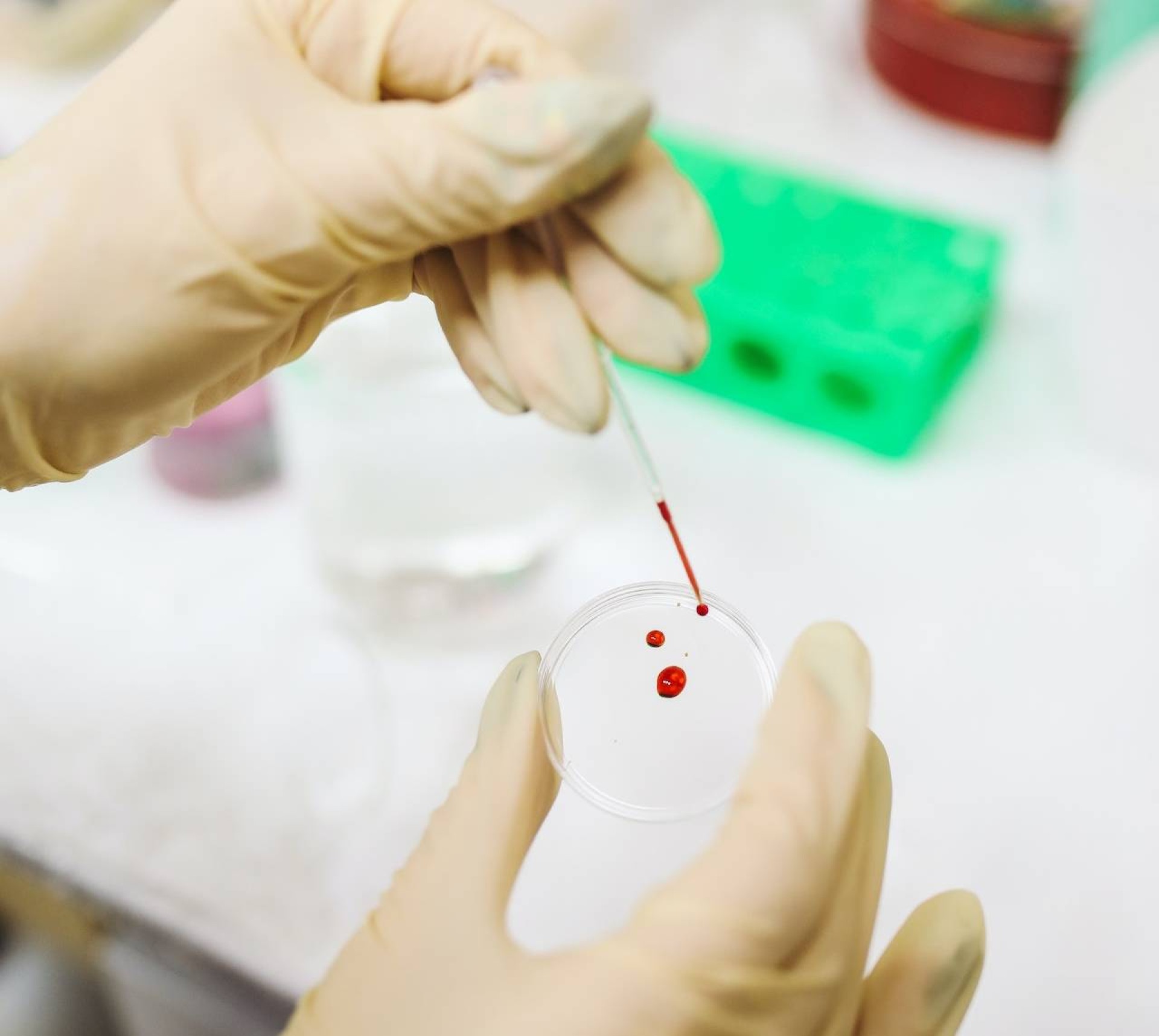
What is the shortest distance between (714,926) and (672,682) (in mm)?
152

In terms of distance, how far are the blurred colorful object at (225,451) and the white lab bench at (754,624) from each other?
0.02 m

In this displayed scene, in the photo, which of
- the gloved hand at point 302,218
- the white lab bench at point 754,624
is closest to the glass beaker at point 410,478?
the white lab bench at point 754,624

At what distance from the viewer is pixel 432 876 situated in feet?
1.70

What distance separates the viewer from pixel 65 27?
140 centimetres

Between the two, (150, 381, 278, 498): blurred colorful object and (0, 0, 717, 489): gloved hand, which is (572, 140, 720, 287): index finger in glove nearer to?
(0, 0, 717, 489): gloved hand

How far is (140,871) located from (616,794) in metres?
0.39

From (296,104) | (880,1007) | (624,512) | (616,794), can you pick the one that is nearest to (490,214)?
(296,104)

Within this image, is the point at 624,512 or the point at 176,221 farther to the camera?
the point at 624,512

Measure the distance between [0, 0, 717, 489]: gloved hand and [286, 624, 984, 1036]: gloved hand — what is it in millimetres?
158

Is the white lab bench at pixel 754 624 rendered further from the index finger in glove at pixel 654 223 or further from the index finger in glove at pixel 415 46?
the index finger in glove at pixel 415 46

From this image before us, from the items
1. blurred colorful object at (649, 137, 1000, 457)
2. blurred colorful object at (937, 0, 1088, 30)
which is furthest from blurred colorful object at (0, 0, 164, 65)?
blurred colorful object at (937, 0, 1088, 30)

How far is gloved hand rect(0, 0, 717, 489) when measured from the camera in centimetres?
50

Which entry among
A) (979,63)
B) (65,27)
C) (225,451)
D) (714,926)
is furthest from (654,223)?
(65,27)

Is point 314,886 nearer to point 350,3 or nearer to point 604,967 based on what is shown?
point 604,967
